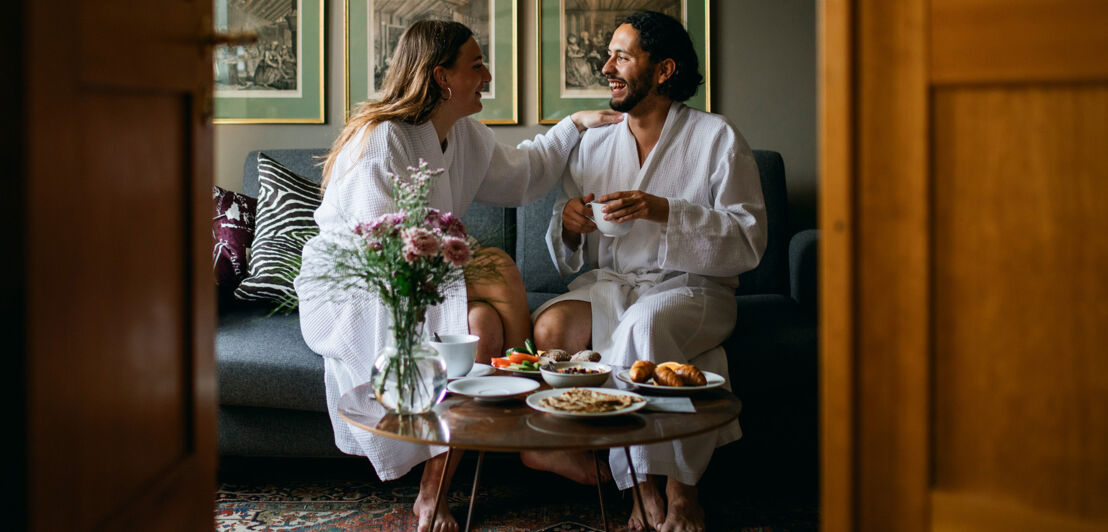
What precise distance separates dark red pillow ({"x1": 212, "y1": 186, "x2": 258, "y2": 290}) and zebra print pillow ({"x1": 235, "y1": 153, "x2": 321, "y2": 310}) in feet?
0.12

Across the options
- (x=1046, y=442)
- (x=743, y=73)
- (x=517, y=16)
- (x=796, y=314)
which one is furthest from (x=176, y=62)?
(x=743, y=73)

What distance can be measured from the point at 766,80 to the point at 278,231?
1.90 m

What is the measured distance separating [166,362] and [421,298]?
0.52m

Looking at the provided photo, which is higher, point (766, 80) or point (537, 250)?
point (766, 80)

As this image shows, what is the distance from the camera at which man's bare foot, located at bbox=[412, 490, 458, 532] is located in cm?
182

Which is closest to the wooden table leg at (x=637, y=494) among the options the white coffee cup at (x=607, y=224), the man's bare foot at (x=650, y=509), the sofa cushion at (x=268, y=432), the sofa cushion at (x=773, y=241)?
the man's bare foot at (x=650, y=509)

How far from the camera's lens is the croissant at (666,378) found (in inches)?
60.8

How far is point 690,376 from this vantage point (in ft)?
5.11

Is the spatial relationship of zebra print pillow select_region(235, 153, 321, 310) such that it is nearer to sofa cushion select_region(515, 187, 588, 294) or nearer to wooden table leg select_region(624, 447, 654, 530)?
sofa cushion select_region(515, 187, 588, 294)

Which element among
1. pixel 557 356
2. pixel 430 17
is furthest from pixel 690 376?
pixel 430 17

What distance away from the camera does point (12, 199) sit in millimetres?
678

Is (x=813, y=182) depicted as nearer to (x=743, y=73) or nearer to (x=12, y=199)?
(x=743, y=73)

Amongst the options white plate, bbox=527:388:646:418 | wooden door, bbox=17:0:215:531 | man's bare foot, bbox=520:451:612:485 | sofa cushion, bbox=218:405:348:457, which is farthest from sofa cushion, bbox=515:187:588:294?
wooden door, bbox=17:0:215:531

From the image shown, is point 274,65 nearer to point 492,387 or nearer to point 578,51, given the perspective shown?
point 578,51
